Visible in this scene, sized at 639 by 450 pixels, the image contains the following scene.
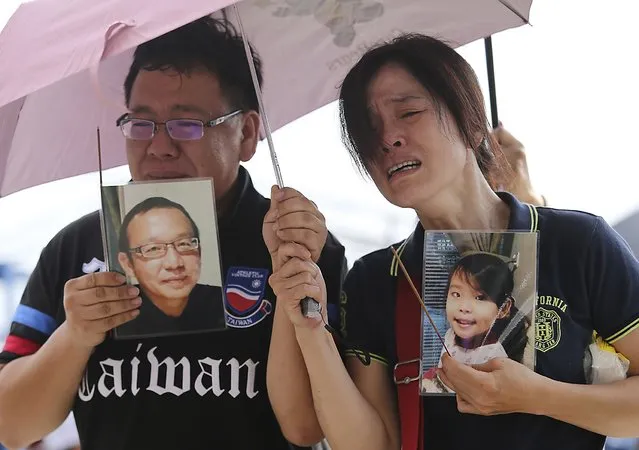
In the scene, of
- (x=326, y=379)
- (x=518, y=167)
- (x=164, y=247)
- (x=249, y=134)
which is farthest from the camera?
(x=518, y=167)

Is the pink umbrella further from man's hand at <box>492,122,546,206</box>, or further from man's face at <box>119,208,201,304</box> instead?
man's face at <box>119,208,201,304</box>

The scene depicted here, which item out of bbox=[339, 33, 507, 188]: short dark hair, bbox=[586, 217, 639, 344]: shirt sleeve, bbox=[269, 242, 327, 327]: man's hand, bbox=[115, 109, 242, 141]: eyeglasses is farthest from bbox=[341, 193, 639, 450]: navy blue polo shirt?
bbox=[115, 109, 242, 141]: eyeglasses

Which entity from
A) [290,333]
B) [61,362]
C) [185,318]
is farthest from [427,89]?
[61,362]

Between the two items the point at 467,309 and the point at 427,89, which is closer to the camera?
the point at 467,309

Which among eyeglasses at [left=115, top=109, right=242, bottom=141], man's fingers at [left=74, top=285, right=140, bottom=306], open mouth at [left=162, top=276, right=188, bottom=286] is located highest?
eyeglasses at [left=115, top=109, right=242, bottom=141]

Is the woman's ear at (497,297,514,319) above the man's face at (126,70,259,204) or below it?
below

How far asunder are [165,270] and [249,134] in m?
0.45

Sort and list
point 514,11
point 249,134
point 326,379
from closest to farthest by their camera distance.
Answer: point 326,379 < point 249,134 < point 514,11

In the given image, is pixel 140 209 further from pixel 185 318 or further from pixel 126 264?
pixel 185 318

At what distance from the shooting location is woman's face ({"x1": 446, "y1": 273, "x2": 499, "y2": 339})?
175 cm

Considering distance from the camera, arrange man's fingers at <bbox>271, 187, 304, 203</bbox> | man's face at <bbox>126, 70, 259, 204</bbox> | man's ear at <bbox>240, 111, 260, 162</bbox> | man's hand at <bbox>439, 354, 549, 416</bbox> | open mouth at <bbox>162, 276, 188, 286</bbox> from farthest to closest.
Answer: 1. man's ear at <bbox>240, 111, 260, 162</bbox>
2. man's face at <bbox>126, 70, 259, 204</bbox>
3. open mouth at <bbox>162, 276, 188, 286</bbox>
4. man's fingers at <bbox>271, 187, 304, 203</bbox>
5. man's hand at <bbox>439, 354, 549, 416</bbox>

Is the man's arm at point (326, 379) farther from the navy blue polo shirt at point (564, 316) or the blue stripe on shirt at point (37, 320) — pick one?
the blue stripe on shirt at point (37, 320)

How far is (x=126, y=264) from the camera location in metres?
1.89

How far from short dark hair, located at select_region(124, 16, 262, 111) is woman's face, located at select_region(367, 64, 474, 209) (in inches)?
14.7
